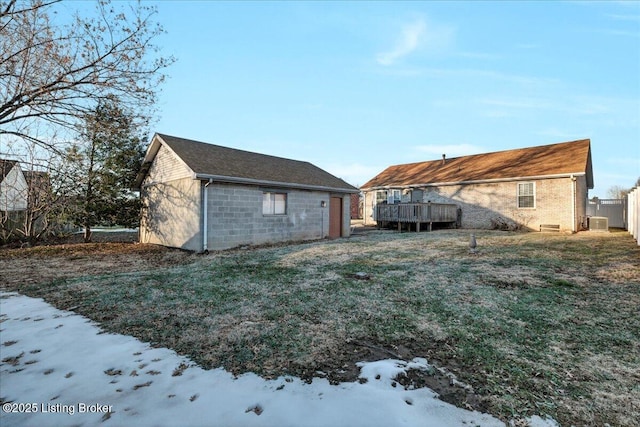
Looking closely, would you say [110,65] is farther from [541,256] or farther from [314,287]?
[541,256]

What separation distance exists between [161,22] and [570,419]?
27.4ft

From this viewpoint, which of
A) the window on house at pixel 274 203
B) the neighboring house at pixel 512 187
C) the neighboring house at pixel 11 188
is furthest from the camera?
the neighboring house at pixel 512 187

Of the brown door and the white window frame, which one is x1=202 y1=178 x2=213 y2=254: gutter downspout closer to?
the brown door

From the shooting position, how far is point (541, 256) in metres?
8.85

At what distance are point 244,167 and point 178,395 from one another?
1130 centimetres

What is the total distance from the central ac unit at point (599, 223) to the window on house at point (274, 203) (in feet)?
52.5

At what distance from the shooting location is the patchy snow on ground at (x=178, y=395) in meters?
2.31

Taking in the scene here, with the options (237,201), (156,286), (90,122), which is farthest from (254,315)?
(237,201)

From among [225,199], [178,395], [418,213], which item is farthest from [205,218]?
A: [418,213]

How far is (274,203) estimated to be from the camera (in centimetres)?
1334

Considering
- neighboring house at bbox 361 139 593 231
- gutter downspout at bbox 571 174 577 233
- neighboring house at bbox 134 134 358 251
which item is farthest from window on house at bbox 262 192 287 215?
gutter downspout at bbox 571 174 577 233

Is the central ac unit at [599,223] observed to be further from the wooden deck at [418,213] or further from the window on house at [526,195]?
the wooden deck at [418,213]

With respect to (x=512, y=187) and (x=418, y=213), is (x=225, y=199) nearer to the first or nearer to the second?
(x=418, y=213)

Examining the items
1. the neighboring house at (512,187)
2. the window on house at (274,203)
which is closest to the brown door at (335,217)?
the window on house at (274,203)
